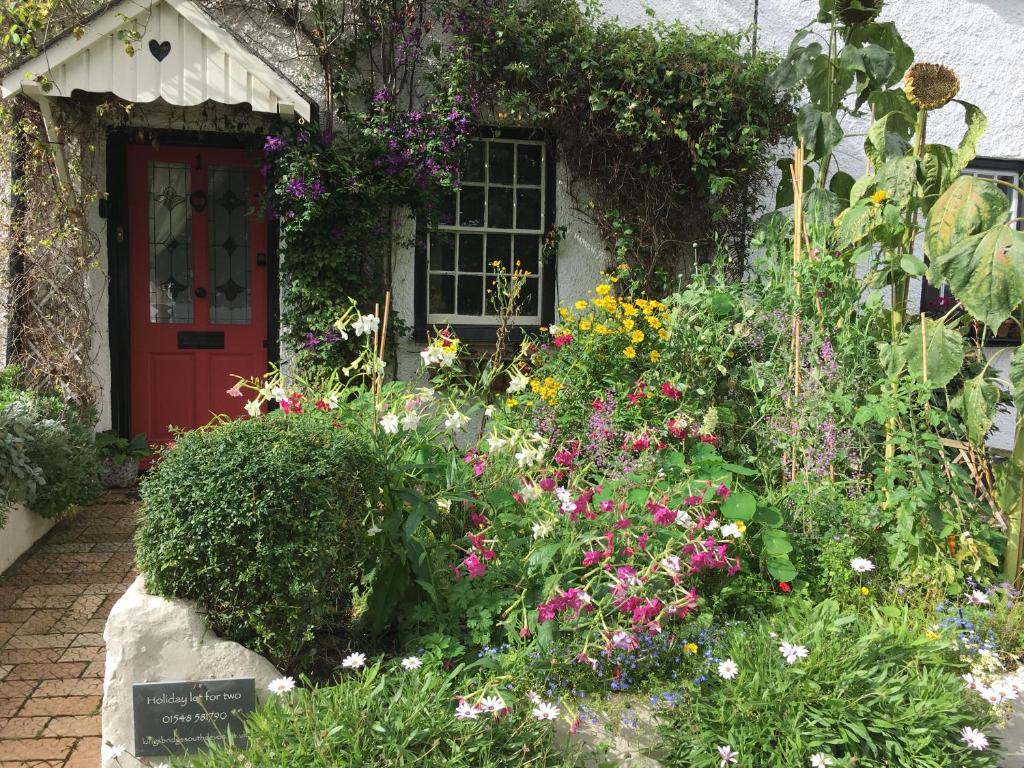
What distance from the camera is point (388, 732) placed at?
225 cm

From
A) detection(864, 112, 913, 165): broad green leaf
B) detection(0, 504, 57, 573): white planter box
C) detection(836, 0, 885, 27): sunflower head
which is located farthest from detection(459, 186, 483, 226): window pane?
detection(0, 504, 57, 573): white planter box

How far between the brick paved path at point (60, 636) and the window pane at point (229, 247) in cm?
177

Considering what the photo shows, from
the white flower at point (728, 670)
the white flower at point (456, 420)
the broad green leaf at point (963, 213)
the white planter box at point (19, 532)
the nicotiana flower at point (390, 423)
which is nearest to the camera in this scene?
the white flower at point (728, 670)

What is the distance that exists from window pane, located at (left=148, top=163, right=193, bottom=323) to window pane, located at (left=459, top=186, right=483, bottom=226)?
211cm

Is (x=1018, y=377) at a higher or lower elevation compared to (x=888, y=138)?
lower

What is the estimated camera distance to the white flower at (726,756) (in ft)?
7.79

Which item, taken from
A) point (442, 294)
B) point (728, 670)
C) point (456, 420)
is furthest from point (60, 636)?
point (442, 294)

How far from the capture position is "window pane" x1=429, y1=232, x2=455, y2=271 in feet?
21.8

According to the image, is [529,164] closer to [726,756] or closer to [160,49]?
[160,49]

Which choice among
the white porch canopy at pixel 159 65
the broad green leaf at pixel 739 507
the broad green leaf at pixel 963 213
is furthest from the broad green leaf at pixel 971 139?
the white porch canopy at pixel 159 65

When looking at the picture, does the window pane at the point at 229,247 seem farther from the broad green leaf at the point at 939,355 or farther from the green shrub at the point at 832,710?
the green shrub at the point at 832,710

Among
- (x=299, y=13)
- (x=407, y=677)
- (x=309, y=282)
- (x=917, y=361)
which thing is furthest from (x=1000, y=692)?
(x=299, y=13)

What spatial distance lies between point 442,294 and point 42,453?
312 cm

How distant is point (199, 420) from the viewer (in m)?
6.33
